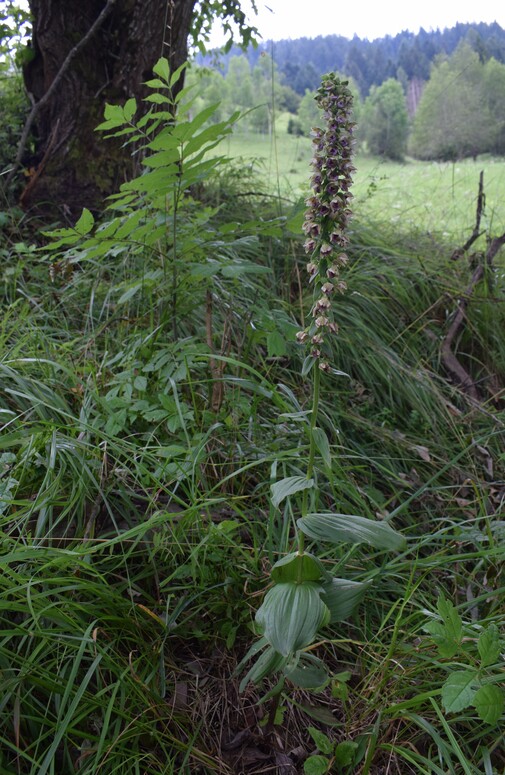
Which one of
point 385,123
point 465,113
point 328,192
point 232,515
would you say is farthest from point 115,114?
point 385,123

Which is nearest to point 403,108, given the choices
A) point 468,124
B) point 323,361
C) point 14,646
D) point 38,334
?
point 468,124

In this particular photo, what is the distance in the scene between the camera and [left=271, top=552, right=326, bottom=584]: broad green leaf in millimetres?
1183

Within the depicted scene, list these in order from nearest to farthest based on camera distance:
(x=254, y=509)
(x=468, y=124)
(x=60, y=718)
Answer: (x=60, y=718)
(x=254, y=509)
(x=468, y=124)

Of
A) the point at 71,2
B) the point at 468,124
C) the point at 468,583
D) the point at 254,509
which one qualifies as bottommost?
the point at 468,583

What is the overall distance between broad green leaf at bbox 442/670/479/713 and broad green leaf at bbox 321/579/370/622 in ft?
0.73

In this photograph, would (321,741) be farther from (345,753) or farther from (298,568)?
(298,568)

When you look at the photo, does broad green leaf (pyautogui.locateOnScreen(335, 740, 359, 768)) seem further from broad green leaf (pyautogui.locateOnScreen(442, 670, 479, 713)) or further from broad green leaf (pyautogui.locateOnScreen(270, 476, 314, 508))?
broad green leaf (pyautogui.locateOnScreen(270, 476, 314, 508))

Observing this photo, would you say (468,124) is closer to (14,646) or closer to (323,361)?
(323,361)

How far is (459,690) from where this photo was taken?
3.55 feet

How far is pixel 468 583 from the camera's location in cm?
172

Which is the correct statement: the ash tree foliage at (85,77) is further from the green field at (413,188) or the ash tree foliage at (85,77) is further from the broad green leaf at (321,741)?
the broad green leaf at (321,741)

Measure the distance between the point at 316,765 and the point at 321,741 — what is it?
0.05 metres

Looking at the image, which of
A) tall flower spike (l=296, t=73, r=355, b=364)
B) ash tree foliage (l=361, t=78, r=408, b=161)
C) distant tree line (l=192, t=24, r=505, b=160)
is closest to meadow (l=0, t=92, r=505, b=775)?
tall flower spike (l=296, t=73, r=355, b=364)

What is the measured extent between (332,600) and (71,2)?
137 inches
